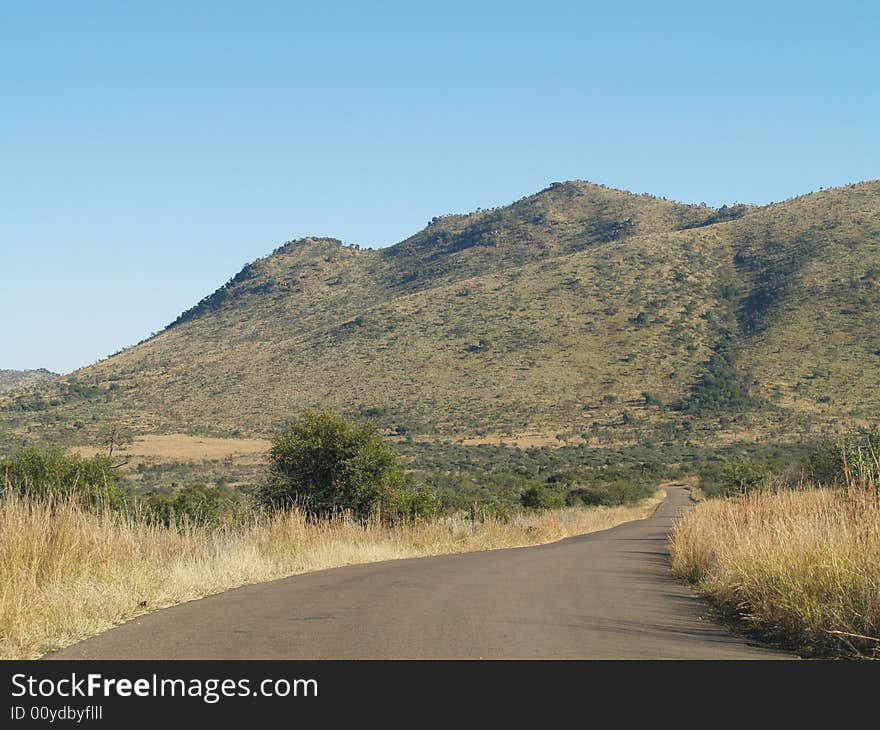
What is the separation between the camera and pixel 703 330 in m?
94.3

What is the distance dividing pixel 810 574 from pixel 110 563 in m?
7.35

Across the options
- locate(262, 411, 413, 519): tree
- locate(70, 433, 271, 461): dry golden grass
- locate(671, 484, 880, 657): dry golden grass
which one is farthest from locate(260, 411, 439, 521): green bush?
locate(70, 433, 271, 461): dry golden grass

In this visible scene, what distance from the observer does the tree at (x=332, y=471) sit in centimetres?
2458

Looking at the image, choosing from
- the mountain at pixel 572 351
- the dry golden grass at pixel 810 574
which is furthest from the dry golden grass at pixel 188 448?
the dry golden grass at pixel 810 574

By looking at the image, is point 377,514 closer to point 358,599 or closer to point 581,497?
point 358,599

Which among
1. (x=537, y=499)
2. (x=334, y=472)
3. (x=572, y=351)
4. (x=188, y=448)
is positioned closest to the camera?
(x=334, y=472)

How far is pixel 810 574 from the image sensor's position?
358 inches

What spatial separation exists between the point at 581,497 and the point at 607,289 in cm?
5334

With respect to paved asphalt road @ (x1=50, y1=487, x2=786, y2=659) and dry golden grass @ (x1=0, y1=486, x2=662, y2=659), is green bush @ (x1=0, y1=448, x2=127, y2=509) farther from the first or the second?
paved asphalt road @ (x1=50, y1=487, x2=786, y2=659)

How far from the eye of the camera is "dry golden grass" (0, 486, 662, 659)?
812 cm

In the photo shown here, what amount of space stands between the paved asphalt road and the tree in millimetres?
9412

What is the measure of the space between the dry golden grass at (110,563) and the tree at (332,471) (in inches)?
214

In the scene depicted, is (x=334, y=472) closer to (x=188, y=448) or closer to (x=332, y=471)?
(x=332, y=471)

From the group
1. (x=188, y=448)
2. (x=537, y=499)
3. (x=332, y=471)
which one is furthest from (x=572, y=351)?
(x=332, y=471)
